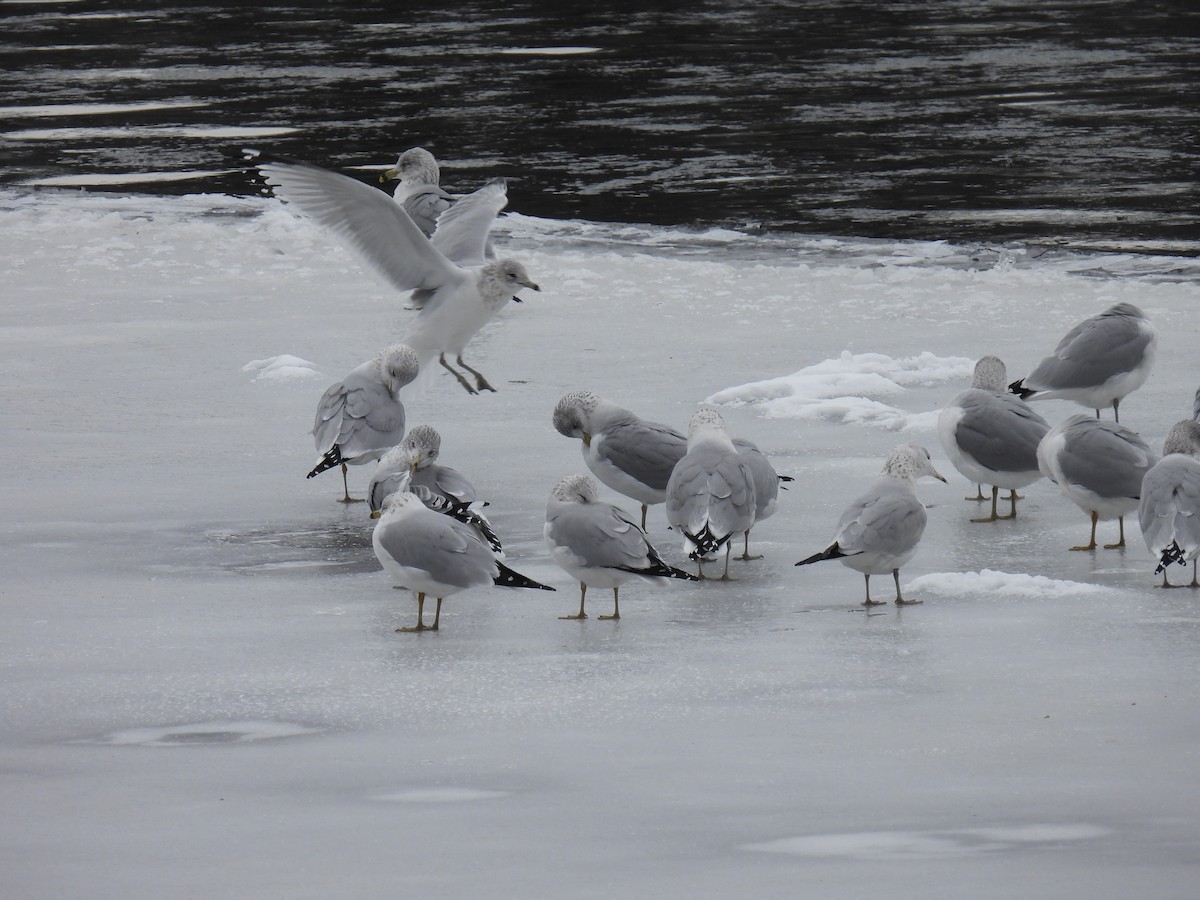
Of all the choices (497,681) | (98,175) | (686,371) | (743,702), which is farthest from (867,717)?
(98,175)

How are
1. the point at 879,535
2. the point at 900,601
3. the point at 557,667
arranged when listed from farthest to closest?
the point at 900,601 < the point at 879,535 < the point at 557,667

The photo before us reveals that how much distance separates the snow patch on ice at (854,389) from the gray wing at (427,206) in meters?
3.52

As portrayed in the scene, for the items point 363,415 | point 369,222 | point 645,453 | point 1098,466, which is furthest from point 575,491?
point 369,222

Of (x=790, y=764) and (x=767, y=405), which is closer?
(x=790, y=764)

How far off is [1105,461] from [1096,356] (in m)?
1.59

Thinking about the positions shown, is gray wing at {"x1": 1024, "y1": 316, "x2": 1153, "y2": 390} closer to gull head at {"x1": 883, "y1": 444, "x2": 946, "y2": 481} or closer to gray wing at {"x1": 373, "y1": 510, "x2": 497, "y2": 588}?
gull head at {"x1": 883, "y1": 444, "x2": 946, "y2": 481}

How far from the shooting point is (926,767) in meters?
4.56

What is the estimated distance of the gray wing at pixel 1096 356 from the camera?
26.6 ft

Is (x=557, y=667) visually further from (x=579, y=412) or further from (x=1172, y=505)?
(x=1172, y=505)

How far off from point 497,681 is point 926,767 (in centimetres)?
131

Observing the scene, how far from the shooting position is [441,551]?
19.2ft

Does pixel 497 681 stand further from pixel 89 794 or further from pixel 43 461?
pixel 43 461

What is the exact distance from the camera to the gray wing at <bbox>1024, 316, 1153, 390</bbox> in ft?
26.6

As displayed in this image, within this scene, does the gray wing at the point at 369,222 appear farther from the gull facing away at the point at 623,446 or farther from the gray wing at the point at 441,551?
the gray wing at the point at 441,551
